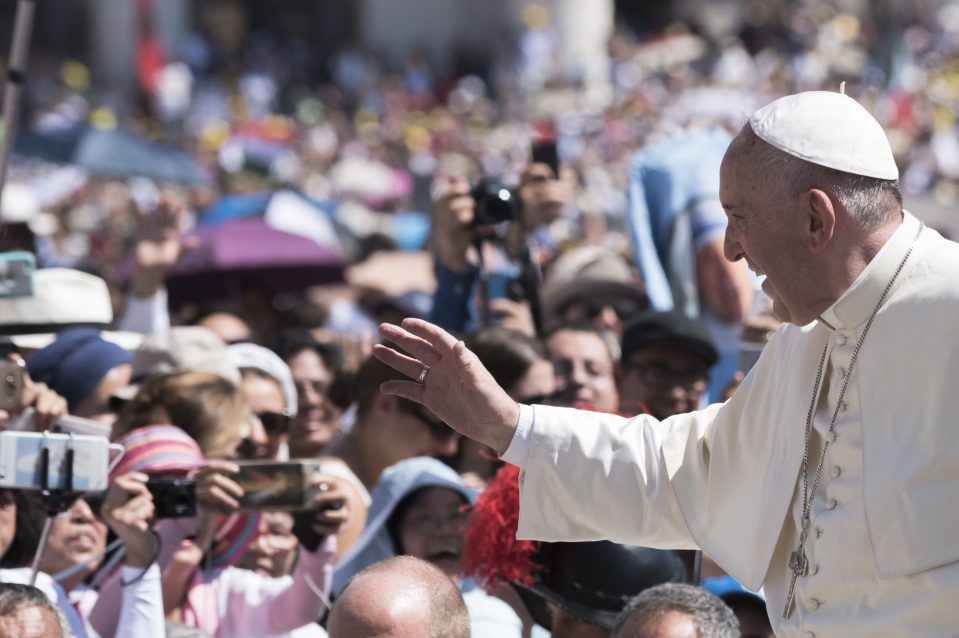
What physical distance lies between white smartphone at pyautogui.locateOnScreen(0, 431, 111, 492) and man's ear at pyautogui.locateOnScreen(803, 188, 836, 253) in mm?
1716

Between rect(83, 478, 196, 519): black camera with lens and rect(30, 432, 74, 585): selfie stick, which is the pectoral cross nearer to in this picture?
rect(83, 478, 196, 519): black camera with lens

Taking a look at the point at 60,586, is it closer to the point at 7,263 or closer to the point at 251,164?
the point at 7,263

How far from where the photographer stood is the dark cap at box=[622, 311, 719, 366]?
5.45 m

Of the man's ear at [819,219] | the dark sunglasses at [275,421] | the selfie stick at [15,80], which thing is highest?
the man's ear at [819,219]

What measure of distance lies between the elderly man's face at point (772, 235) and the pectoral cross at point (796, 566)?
0.39 m

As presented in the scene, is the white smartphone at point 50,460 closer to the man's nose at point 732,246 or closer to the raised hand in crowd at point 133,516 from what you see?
the raised hand in crowd at point 133,516

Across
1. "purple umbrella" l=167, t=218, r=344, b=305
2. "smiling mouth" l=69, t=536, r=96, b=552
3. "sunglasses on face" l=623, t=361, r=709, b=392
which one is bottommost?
"purple umbrella" l=167, t=218, r=344, b=305

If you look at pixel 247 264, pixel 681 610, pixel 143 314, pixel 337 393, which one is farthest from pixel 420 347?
pixel 247 264

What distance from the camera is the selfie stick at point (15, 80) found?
186 inches

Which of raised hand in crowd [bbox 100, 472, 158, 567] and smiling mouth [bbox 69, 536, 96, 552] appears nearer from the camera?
raised hand in crowd [bbox 100, 472, 158, 567]

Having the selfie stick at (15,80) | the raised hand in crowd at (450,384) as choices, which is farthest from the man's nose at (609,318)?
the raised hand in crowd at (450,384)

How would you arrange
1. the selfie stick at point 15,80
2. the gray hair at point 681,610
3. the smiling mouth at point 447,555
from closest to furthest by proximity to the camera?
the gray hair at point 681,610, the smiling mouth at point 447,555, the selfie stick at point 15,80

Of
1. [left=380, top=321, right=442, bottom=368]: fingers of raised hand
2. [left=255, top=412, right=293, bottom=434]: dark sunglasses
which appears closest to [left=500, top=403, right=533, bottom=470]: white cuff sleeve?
[left=380, top=321, right=442, bottom=368]: fingers of raised hand

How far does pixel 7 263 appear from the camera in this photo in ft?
14.2
